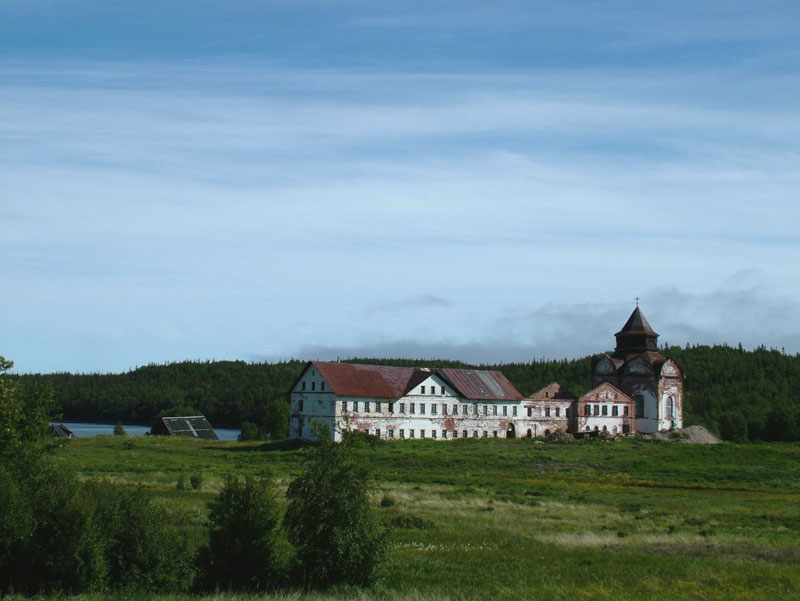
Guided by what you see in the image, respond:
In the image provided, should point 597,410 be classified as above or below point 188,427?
above

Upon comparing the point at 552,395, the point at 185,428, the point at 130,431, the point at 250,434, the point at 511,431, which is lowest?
the point at 130,431

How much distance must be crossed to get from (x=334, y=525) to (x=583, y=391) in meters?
109

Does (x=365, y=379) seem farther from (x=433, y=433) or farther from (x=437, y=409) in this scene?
(x=433, y=433)

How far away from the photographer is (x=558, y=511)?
35375 mm

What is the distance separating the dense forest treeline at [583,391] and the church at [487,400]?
12.4m

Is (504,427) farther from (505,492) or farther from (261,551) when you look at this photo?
(261,551)

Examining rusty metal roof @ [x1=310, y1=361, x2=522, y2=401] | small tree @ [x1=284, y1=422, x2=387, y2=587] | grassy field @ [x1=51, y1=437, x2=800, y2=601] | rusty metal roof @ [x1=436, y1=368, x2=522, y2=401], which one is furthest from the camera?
rusty metal roof @ [x1=436, y1=368, x2=522, y2=401]

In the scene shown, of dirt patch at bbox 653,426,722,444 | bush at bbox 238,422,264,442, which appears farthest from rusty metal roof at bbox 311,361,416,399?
bush at bbox 238,422,264,442

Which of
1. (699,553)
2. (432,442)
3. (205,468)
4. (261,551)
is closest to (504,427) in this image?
(432,442)

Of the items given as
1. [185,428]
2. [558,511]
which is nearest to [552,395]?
[185,428]

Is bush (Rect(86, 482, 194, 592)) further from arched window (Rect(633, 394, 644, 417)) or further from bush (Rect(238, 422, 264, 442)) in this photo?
bush (Rect(238, 422, 264, 442))

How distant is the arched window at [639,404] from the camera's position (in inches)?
3265

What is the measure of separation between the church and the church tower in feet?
0.28

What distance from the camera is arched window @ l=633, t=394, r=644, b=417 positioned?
82.9m
